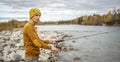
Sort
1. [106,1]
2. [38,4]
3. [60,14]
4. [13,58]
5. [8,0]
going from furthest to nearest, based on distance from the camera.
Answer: [106,1] < [60,14] < [38,4] < [8,0] < [13,58]

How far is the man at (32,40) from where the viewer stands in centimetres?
184

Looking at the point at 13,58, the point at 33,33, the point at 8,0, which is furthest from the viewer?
the point at 8,0

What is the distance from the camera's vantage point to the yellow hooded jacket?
1.84 m

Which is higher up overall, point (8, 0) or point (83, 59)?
point (8, 0)

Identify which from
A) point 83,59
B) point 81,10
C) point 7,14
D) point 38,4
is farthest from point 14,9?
point 81,10

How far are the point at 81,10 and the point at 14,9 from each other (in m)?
6.14

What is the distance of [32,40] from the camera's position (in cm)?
184

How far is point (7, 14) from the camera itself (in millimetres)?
7926

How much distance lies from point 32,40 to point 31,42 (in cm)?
6

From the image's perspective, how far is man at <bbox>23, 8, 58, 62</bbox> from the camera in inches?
72.5

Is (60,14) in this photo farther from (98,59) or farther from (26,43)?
(26,43)

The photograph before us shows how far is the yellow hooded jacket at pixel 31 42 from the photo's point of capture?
6.03 feet

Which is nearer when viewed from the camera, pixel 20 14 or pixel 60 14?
pixel 20 14

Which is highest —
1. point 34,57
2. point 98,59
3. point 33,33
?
point 33,33
